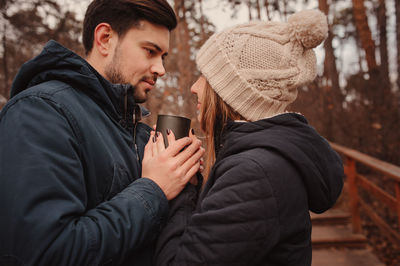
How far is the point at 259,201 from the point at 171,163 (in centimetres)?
44

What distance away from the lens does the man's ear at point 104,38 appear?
162 cm

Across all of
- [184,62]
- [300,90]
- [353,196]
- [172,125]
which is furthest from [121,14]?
[300,90]

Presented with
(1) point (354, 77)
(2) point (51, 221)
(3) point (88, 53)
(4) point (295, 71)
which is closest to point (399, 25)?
(1) point (354, 77)

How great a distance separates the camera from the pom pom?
133 cm

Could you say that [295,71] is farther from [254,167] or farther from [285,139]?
[254,167]

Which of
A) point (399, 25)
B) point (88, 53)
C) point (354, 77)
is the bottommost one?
point (354, 77)

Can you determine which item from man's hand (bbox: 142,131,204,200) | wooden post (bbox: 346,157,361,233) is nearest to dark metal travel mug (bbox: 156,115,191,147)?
man's hand (bbox: 142,131,204,200)

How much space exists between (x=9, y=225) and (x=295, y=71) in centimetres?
138

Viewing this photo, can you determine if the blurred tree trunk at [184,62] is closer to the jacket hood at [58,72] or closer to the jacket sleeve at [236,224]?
the jacket hood at [58,72]

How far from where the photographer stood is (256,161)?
1098 millimetres

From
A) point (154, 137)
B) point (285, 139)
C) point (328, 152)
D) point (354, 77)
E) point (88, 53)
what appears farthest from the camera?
point (354, 77)

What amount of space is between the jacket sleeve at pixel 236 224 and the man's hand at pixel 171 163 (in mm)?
206

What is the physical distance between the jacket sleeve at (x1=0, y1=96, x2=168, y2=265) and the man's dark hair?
2.52 feet

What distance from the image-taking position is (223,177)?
1.13 m
